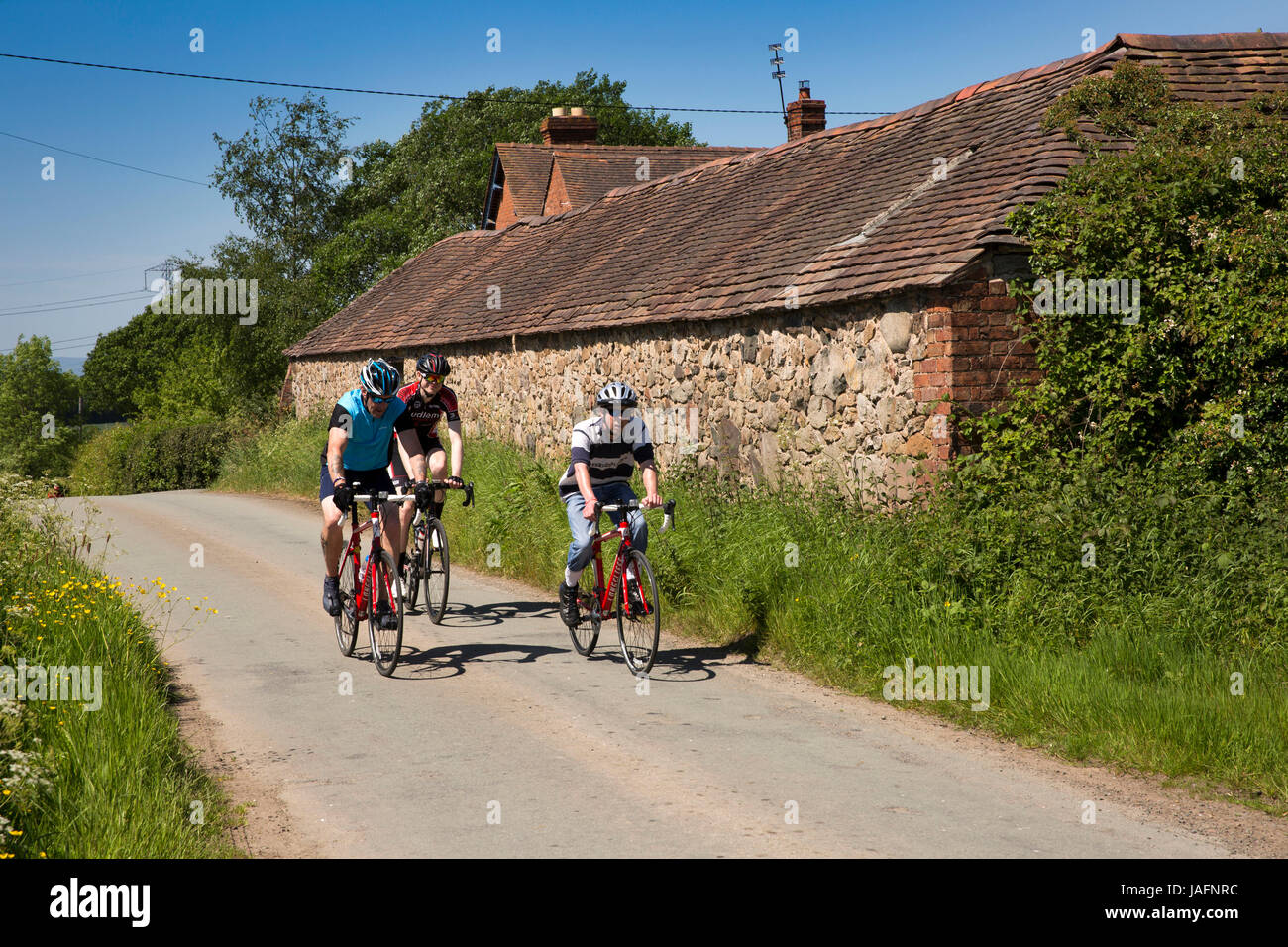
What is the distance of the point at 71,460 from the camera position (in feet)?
260

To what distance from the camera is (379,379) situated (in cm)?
836

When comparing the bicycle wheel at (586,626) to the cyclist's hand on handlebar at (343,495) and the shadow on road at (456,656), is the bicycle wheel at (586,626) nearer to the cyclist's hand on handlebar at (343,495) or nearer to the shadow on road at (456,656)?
the shadow on road at (456,656)

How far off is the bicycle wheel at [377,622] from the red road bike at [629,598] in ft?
4.80

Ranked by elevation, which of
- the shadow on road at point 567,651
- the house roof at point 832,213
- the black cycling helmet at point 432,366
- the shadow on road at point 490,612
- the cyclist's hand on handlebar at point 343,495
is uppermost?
the house roof at point 832,213

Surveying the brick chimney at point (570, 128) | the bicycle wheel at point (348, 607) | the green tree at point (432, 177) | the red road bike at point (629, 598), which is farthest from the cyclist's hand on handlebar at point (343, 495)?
the green tree at point (432, 177)

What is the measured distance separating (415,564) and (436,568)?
1.79 feet

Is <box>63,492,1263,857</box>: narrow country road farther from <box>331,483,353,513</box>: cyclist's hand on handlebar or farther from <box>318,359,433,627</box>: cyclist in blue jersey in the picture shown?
<box>331,483,353,513</box>: cyclist's hand on handlebar

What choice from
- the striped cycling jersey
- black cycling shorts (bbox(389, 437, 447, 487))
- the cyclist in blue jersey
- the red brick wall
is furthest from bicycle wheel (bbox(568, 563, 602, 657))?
the red brick wall

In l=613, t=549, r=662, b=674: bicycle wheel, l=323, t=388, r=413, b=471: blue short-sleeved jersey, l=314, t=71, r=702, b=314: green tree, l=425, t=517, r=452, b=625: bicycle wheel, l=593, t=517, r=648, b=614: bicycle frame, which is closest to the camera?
l=613, t=549, r=662, b=674: bicycle wheel

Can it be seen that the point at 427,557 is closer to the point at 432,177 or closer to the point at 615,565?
the point at 615,565

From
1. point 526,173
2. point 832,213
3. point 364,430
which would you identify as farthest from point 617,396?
point 526,173

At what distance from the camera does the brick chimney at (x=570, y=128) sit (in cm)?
4072

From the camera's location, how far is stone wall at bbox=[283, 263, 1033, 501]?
976 cm

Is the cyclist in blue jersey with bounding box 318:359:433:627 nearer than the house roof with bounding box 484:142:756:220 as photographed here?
Yes
